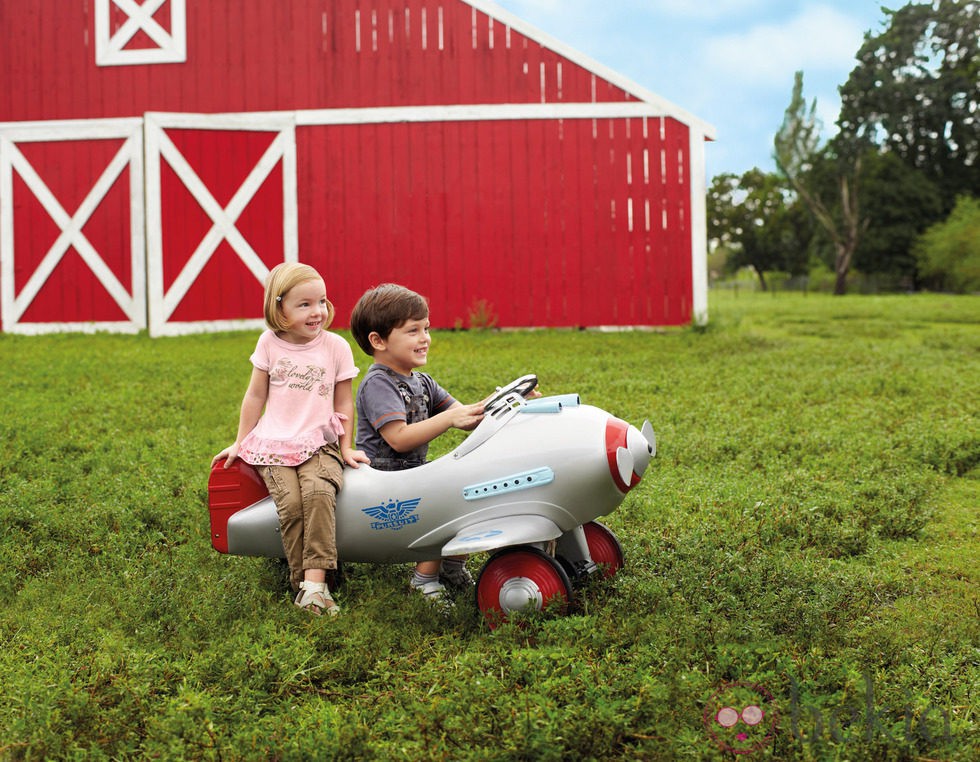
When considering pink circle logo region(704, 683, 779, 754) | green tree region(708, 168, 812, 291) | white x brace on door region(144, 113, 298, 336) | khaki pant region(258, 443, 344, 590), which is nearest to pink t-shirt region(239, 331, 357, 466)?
khaki pant region(258, 443, 344, 590)

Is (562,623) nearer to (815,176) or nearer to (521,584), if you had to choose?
(521,584)

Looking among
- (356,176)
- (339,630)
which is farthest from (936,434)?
(356,176)

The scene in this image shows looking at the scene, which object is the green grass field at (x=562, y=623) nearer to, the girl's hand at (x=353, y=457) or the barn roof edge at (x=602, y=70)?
the girl's hand at (x=353, y=457)

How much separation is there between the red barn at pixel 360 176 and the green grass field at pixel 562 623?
5.61 m

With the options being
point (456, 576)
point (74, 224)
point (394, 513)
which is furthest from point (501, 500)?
point (74, 224)

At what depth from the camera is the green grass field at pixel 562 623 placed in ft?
7.95

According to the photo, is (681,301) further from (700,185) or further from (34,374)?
(34,374)

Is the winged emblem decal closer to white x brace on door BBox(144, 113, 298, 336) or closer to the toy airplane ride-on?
the toy airplane ride-on

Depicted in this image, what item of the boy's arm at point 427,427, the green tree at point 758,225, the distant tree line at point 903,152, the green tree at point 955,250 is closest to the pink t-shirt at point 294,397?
the boy's arm at point 427,427

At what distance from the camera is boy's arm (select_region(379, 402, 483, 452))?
11.2 feet

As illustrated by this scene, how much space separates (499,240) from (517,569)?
9245 millimetres

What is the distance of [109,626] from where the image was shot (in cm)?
324

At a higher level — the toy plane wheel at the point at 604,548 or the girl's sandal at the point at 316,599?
the toy plane wheel at the point at 604,548

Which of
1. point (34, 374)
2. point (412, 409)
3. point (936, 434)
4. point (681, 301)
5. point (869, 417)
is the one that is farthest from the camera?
point (681, 301)
